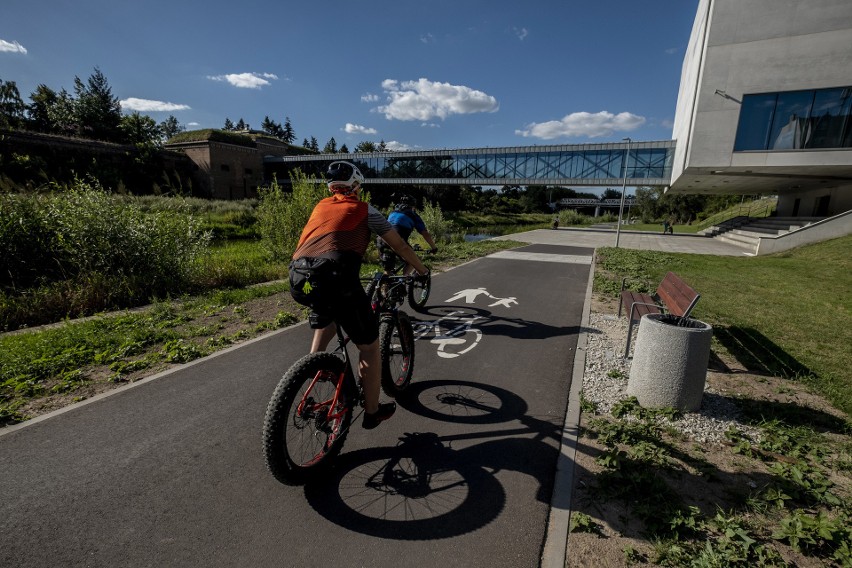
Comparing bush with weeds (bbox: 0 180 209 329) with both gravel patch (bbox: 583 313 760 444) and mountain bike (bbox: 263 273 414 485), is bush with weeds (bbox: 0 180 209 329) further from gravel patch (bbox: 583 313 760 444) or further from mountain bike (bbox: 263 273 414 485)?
gravel patch (bbox: 583 313 760 444)

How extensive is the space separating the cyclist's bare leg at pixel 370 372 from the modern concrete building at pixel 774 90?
2808 centimetres

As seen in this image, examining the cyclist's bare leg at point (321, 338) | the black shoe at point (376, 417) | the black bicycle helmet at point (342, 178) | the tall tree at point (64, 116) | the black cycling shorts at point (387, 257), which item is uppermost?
the tall tree at point (64, 116)

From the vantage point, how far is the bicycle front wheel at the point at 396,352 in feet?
12.4

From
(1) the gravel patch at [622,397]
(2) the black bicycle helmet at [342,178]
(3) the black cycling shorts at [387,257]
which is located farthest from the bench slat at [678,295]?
(3) the black cycling shorts at [387,257]

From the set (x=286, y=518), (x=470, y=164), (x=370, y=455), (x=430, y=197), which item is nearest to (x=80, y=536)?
(x=286, y=518)

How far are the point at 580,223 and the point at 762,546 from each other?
59.8m

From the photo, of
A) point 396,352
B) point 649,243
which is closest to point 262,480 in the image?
point 396,352

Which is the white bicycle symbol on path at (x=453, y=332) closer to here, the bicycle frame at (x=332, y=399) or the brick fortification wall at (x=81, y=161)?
the bicycle frame at (x=332, y=399)

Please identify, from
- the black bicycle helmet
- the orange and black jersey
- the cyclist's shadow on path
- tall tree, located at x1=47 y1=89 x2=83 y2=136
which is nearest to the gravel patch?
the cyclist's shadow on path

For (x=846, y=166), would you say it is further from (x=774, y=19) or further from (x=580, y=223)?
(x=580, y=223)

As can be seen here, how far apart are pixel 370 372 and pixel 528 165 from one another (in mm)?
46972

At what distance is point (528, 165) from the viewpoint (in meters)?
45.8

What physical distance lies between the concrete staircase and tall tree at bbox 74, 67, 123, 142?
7397 cm

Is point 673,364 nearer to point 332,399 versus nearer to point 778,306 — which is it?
point 332,399
